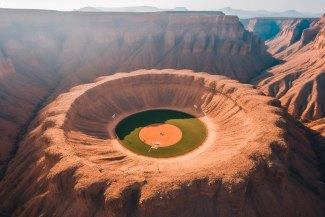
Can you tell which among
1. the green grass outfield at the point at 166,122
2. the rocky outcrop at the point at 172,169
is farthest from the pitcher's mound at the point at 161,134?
the rocky outcrop at the point at 172,169

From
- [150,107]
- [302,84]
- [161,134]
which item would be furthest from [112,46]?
[302,84]

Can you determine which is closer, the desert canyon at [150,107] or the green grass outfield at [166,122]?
the desert canyon at [150,107]

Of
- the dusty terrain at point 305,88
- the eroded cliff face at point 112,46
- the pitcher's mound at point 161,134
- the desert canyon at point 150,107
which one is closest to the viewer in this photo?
the desert canyon at point 150,107

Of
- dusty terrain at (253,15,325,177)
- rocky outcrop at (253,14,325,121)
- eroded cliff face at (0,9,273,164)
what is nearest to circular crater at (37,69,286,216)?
dusty terrain at (253,15,325,177)

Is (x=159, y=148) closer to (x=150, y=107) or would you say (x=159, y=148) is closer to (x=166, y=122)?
(x=166, y=122)

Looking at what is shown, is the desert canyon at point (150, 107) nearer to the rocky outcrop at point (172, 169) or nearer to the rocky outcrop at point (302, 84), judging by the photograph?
the rocky outcrop at point (172, 169)

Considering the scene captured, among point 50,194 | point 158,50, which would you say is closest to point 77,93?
point 50,194
